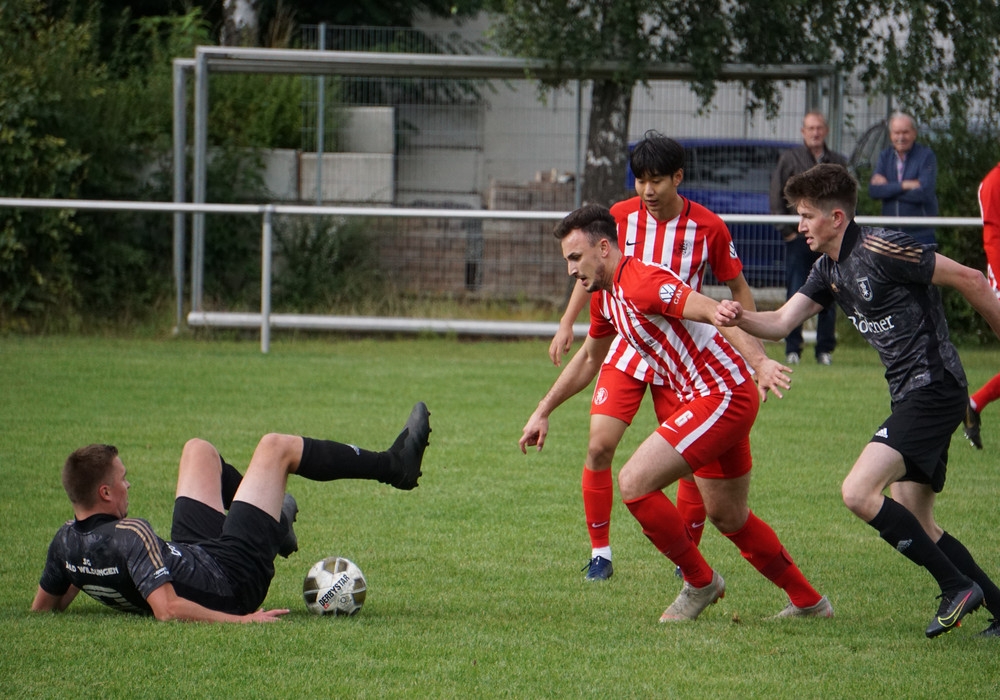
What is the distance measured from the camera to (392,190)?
16172mm

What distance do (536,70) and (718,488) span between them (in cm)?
964

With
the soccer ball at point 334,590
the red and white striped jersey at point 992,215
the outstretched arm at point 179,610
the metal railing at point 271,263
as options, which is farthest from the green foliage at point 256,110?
the outstretched arm at point 179,610

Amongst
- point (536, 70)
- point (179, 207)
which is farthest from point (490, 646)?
point (536, 70)

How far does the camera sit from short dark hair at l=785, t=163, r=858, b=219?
15.5ft

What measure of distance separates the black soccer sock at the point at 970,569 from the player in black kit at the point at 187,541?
2.25 metres

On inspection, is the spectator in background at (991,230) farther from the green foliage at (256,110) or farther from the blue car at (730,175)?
the green foliage at (256,110)

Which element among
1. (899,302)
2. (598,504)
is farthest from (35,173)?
(899,302)

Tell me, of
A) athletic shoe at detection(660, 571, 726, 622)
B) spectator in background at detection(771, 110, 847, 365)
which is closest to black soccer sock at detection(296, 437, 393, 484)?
athletic shoe at detection(660, 571, 726, 622)

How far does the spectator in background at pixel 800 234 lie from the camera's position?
11730 mm

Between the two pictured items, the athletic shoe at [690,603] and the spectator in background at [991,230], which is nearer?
the athletic shoe at [690,603]

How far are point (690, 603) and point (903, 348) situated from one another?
52.8 inches

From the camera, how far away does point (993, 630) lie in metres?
4.72

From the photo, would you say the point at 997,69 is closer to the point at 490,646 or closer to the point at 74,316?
the point at 74,316

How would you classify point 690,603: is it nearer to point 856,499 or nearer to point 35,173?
point 856,499
